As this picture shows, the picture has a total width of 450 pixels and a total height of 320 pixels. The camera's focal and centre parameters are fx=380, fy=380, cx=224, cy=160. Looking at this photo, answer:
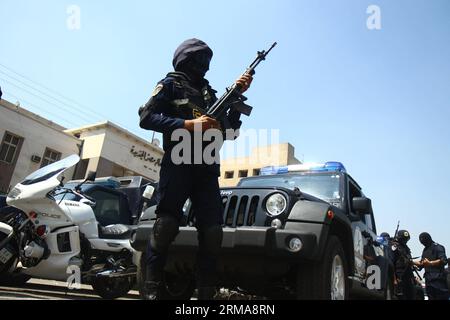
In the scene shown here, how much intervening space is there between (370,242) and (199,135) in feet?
11.4

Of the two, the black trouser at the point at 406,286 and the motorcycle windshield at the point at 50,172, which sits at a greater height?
the motorcycle windshield at the point at 50,172

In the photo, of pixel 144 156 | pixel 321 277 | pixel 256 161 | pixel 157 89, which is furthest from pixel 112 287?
pixel 256 161

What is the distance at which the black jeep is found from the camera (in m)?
2.91

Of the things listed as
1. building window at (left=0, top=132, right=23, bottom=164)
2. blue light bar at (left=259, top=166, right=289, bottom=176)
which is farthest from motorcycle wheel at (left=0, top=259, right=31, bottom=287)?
building window at (left=0, top=132, right=23, bottom=164)

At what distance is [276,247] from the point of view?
2896 millimetres

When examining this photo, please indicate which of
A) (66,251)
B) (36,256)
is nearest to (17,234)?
(36,256)

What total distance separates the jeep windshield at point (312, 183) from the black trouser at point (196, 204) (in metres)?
1.92

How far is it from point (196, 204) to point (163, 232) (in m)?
0.31

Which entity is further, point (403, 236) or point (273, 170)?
point (403, 236)

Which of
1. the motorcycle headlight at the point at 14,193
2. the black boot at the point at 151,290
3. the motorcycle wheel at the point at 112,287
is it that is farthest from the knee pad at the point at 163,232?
the motorcycle wheel at the point at 112,287

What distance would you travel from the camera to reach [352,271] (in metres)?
3.60

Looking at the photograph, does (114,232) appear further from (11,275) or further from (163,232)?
(163,232)

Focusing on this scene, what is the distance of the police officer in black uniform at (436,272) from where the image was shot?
7.63 m

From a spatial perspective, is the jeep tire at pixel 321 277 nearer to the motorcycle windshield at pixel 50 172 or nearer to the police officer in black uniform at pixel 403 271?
the motorcycle windshield at pixel 50 172
